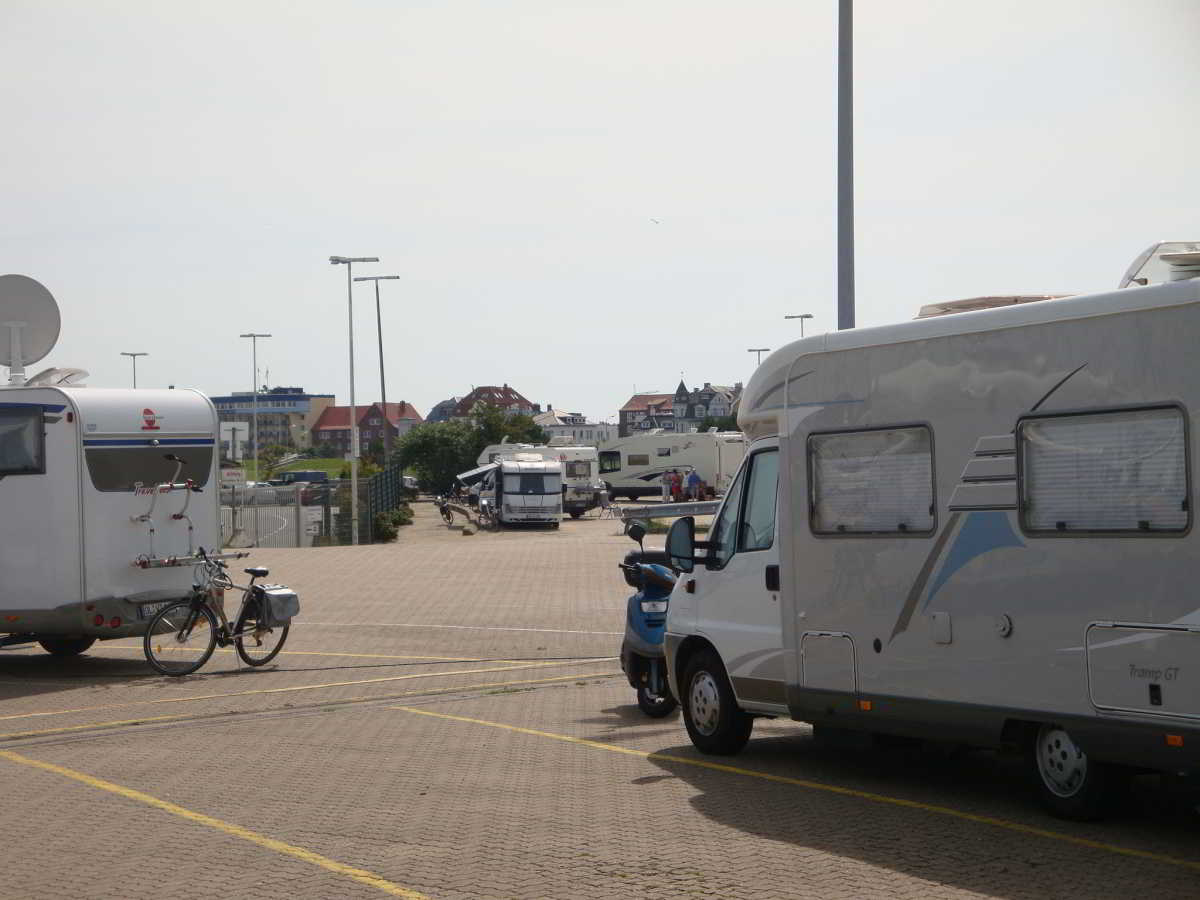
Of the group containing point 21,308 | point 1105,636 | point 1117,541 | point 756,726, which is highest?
point 21,308

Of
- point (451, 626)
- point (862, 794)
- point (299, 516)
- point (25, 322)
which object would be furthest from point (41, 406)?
point (299, 516)

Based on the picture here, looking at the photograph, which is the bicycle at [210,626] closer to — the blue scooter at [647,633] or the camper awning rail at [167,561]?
the camper awning rail at [167,561]

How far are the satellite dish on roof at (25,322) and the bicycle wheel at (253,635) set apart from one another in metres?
4.51

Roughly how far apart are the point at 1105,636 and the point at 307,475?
294 ft

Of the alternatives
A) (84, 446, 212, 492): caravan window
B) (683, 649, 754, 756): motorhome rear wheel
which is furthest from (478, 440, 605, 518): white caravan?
(683, 649, 754, 756): motorhome rear wheel

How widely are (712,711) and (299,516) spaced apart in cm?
3303

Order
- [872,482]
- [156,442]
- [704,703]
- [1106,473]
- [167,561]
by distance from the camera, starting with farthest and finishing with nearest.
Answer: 1. [156,442]
2. [167,561]
3. [704,703]
4. [872,482]
5. [1106,473]

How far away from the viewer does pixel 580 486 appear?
2372 inches

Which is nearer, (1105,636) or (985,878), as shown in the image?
(985,878)

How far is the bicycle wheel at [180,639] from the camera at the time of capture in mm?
15227

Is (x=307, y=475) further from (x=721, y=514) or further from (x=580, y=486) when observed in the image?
(x=721, y=514)

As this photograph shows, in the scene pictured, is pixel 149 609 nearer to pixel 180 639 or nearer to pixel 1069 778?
pixel 180 639

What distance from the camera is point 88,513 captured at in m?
15.2

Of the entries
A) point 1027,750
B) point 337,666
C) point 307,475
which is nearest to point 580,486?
point 307,475
